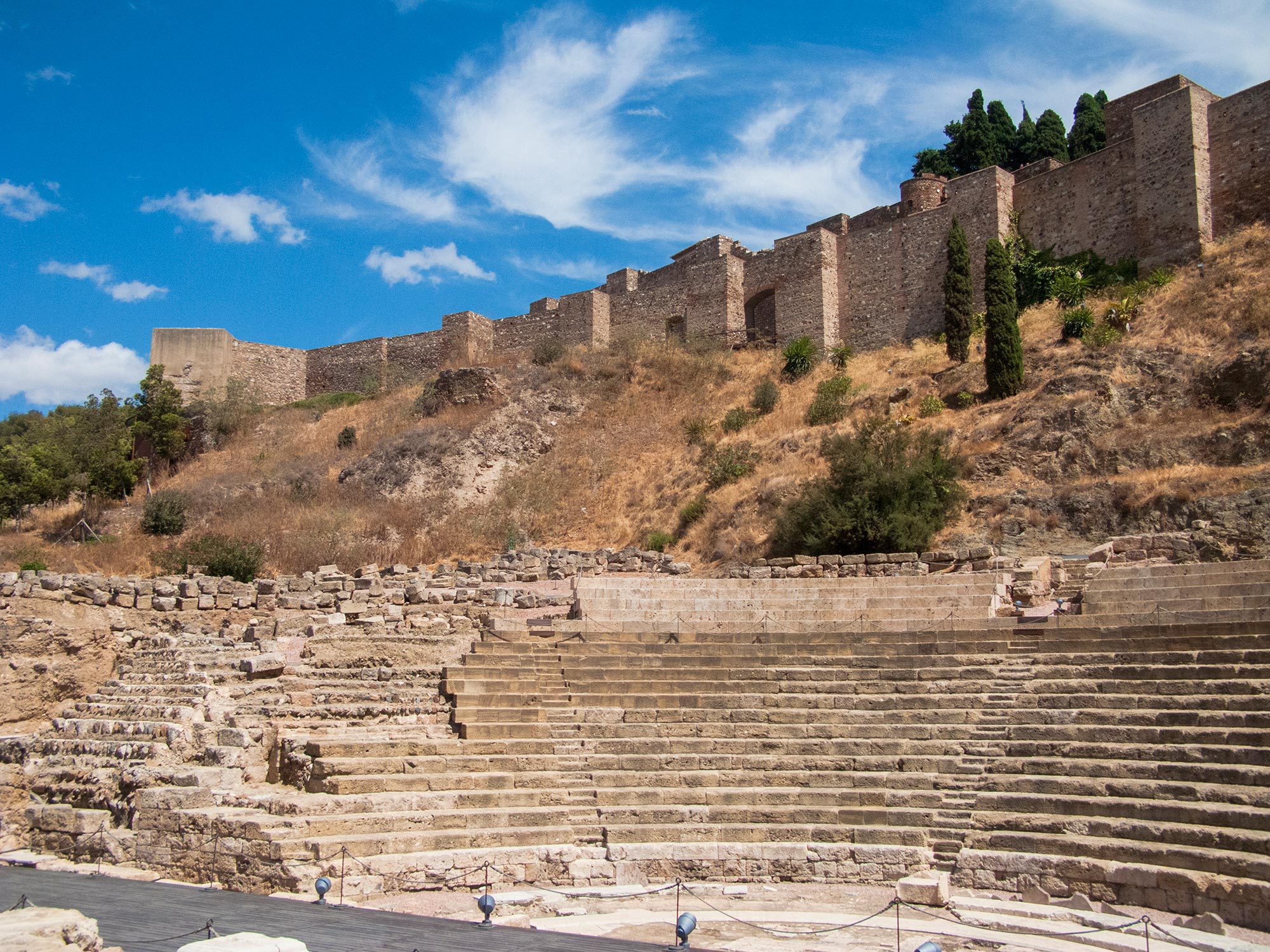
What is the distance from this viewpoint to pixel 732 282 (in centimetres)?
3000

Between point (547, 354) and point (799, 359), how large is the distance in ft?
24.4

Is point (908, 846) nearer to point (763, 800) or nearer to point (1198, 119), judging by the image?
point (763, 800)

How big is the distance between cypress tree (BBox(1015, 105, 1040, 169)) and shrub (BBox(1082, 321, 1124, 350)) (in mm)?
16475

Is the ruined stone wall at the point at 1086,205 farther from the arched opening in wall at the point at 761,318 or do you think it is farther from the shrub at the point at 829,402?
the arched opening in wall at the point at 761,318

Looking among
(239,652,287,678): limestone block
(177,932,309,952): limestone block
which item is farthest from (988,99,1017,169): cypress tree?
(177,932,309,952): limestone block

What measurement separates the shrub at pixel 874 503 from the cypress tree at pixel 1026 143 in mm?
20237

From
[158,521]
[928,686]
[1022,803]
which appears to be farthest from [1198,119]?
[158,521]

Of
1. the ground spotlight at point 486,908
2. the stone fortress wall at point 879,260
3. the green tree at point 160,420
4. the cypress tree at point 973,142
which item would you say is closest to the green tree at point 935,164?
the cypress tree at point 973,142

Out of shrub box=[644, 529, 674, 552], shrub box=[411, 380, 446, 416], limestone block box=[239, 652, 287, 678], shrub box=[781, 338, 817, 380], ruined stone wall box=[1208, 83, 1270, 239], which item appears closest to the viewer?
limestone block box=[239, 652, 287, 678]

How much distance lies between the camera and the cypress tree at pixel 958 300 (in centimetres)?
2372

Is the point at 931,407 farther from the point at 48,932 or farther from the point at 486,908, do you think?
the point at 48,932

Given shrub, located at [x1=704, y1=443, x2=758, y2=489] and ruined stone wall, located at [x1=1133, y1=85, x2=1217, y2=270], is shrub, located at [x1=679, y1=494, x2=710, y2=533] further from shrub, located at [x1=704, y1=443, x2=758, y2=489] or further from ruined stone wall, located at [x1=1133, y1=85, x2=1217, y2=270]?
ruined stone wall, located at [x1=1133, y1=85, x2=1217, y2=270]

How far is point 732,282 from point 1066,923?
24.6m

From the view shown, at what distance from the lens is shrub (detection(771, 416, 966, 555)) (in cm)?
1744
